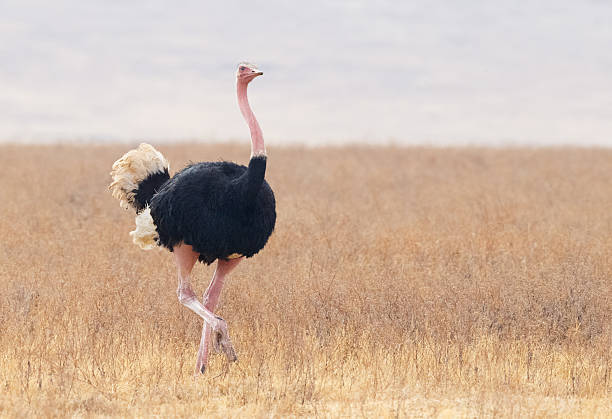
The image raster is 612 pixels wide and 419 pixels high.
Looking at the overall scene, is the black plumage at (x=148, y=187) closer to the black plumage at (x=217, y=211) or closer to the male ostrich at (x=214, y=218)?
the male ostrich at (x=214, y=218)

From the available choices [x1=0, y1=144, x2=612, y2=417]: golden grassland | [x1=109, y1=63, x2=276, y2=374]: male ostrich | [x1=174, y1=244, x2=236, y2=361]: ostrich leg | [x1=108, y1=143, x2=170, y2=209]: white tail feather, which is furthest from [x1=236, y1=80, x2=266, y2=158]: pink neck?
[x1=0, y1=144, x2=612, y2=417]: golden grassland

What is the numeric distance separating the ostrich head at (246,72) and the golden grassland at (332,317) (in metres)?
2.16

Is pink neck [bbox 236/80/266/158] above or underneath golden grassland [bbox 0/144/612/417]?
above

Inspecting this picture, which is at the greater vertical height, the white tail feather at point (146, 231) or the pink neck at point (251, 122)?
the pink neck at point (251, 122)

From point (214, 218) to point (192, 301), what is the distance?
72 centimetres

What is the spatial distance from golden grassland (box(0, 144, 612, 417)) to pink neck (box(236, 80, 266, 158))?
1617 millimetres

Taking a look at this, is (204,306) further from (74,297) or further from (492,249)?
(492,249)

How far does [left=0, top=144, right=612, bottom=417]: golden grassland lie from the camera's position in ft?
19.2

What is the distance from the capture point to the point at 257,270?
9859mm

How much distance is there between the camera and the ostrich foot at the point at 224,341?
20.8ft

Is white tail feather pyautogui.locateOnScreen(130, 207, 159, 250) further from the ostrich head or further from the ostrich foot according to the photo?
the ostrich head

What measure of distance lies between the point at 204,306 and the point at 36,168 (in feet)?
44.0

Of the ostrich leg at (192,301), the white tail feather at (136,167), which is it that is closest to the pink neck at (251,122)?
the ostrich leg at (192,301)

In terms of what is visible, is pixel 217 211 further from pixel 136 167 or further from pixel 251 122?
pixel 136 167
